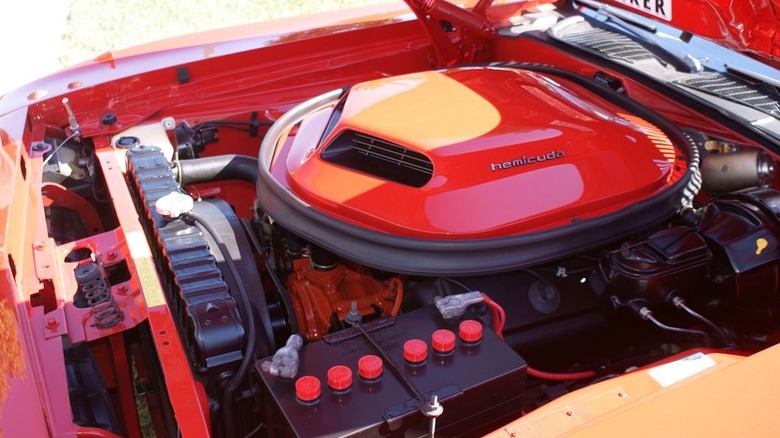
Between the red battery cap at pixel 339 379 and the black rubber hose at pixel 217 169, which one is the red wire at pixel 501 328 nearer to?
the red battery cap at pixel 339 379

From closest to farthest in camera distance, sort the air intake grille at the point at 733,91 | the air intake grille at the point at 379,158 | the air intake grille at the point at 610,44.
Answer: the air intake grille at the point at 379,158
the air intake grille at the point at 733,91
the air intake grille at the point at 610,44

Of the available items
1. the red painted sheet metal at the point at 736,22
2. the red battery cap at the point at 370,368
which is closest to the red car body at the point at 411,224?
the red painted sheet metal at the point at 736,22

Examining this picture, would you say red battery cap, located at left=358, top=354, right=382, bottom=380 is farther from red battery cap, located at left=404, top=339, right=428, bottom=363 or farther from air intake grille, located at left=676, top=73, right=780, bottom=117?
air intake grille, located at left=676, top=73, right=780, bottom=117

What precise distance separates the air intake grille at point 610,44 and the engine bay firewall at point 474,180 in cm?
45

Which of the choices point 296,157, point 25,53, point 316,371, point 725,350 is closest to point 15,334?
point 316,371

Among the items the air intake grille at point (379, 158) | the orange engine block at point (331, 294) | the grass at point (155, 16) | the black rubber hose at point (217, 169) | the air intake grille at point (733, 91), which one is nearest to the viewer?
the air intake grille at point (379, 158)

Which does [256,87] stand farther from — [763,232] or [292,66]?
[763,232]

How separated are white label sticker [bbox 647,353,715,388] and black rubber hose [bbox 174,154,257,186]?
118 centimetres

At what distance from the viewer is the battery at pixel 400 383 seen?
51.4 inches

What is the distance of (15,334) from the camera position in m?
1.44

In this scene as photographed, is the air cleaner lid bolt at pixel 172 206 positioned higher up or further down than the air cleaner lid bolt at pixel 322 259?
higher up

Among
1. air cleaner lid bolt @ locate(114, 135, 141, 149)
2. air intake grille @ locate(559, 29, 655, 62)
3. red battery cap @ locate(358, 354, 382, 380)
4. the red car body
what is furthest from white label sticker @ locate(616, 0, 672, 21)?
air cleaner lid bolt @ locate(114, 135, 141, 149)

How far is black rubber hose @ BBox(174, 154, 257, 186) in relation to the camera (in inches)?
83.9

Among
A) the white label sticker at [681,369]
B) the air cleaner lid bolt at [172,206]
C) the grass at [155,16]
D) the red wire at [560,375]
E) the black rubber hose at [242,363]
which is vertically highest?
the air cleaner lid bolt at [172,206]
